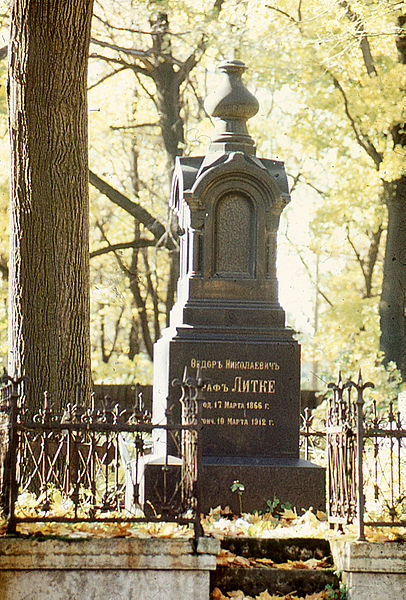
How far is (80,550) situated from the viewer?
705 cm

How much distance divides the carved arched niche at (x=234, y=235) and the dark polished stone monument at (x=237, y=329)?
11 millimetres

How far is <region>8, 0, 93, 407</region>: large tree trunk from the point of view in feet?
36.0

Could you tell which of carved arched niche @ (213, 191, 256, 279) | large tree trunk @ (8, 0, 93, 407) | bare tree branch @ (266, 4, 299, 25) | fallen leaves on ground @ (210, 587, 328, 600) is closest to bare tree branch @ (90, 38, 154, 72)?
bare tree branch @ (266, 4, 299, 25)

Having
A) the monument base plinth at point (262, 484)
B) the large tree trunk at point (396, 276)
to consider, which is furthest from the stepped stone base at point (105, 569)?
the large tree trunk at point (396, 276)

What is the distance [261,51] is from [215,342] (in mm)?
12664

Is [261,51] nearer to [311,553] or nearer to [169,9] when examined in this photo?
[169,9]

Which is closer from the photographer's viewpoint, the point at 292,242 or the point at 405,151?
the point at 405,151

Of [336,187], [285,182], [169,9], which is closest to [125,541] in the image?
[285,182]

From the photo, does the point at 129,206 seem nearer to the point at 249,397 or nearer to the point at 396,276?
the point at 396,276

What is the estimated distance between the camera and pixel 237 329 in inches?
391

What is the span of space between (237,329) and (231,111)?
2430 mm

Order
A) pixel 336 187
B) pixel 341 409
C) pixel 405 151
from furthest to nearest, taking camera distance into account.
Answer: pixel 336 187, pixel 405 151, pixel 341 409

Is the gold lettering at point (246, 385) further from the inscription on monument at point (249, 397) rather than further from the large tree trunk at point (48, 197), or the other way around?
the large tree trunk at point (48, 197)

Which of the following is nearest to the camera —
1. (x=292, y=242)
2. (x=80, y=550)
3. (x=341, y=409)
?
(x=80, y=550)
